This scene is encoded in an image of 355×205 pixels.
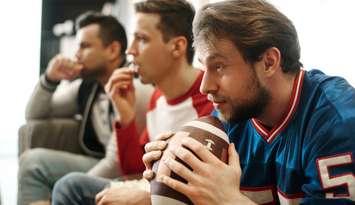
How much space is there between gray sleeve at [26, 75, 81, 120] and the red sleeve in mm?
605

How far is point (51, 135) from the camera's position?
2.29 m

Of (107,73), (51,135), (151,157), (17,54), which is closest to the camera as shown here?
(151,157)

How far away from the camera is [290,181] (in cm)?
105

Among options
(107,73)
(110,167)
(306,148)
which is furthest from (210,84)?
(107,73)

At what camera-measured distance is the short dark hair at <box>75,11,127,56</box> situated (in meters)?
2.45

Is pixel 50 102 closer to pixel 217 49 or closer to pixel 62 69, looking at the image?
pixel 62 69

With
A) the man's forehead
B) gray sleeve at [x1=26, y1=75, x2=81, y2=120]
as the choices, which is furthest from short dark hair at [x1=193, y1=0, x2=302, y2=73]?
gray sleeve at [x1=26, y1=75, x2=81, y2=120]

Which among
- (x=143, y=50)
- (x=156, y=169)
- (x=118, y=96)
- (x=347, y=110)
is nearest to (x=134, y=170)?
(x=118, y=96)

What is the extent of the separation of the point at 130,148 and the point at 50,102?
72cm

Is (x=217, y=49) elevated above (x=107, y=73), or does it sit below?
above

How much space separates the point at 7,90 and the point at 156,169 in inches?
111

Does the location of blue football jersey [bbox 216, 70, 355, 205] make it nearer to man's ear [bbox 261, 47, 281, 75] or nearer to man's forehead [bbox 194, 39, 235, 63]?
man's ear [bbox 261, 47, 281, 75]

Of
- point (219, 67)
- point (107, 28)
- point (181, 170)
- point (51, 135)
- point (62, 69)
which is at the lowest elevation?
point (51, 135)

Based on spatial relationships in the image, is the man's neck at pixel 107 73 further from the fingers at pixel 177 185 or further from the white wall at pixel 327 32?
the fingers at pixel 177 185
